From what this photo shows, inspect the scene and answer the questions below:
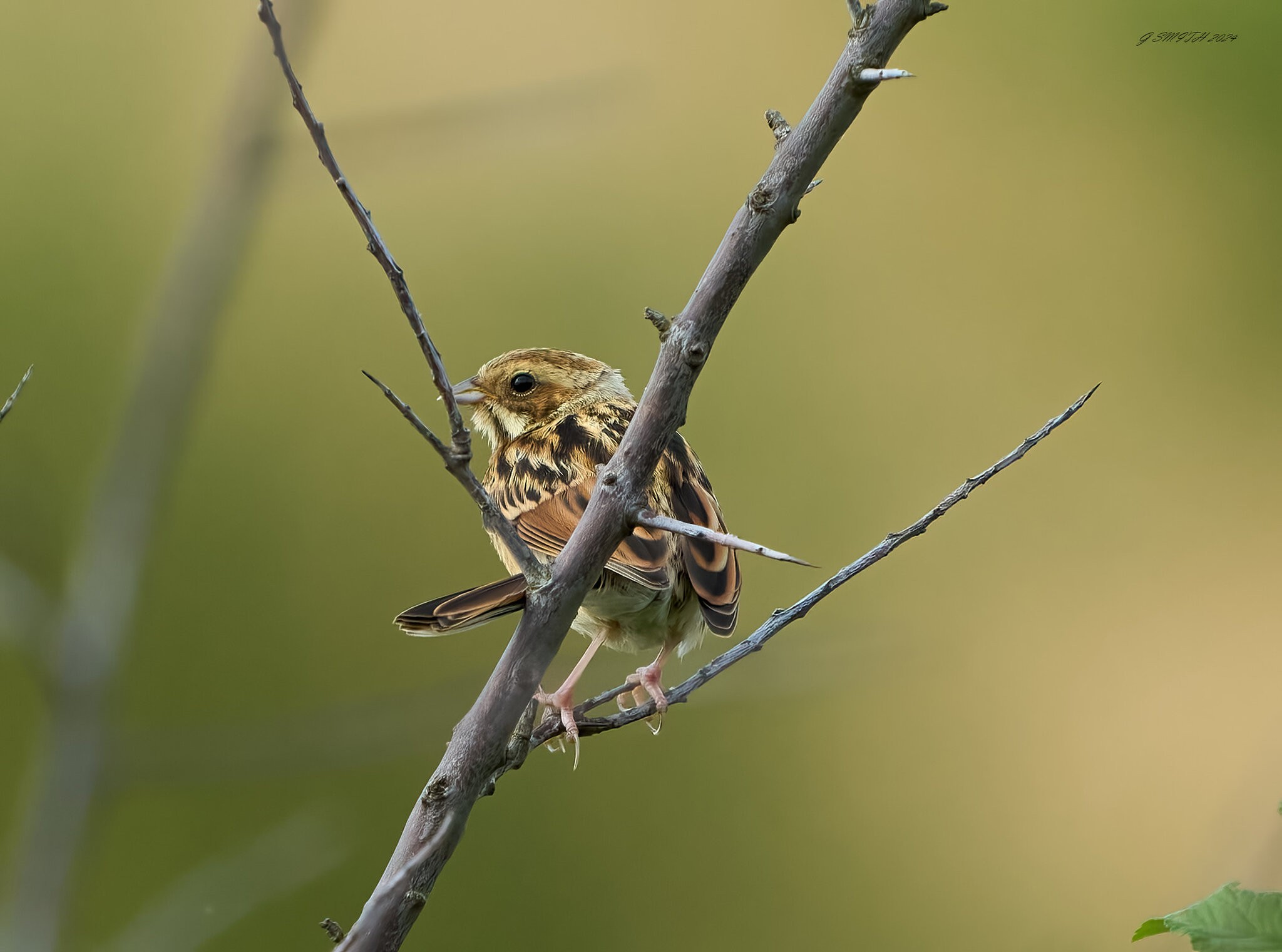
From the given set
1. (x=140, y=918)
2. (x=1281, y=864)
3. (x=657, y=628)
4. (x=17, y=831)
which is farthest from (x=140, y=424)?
(x=1281, y=864)

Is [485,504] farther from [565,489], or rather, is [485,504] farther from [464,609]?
[565,489]

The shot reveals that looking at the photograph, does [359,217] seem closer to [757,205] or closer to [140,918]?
[757,205]

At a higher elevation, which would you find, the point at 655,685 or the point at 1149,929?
the point at 655,685

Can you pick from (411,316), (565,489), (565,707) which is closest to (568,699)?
(565,707)

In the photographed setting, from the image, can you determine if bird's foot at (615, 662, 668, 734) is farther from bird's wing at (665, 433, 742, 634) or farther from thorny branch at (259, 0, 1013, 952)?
thorny branch at (259, 0, 1013, 952)

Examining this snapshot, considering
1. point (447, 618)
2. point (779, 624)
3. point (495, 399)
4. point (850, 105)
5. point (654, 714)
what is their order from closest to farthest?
1. point (850, 105)
2. point (447, 618)
3. point (779, 624)
4. point (654, 714)
5. point (495, 399)

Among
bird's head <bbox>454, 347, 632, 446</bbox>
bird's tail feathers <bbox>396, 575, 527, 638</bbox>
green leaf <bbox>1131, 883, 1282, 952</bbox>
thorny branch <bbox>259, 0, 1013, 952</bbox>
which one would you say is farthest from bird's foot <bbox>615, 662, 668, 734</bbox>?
green leaf <bbox>1131, 883, 1282, 952</bbox>
